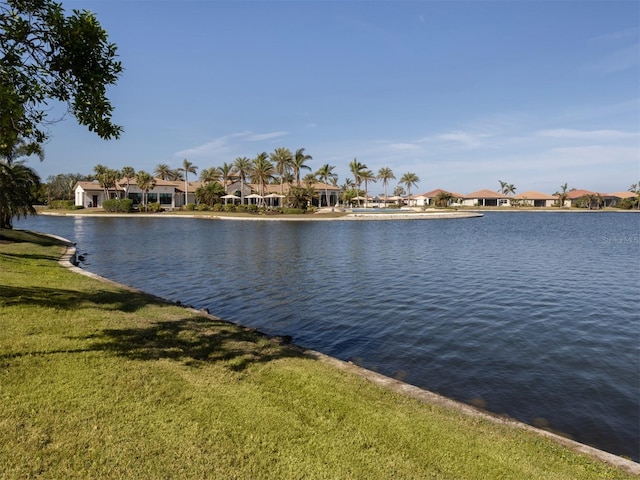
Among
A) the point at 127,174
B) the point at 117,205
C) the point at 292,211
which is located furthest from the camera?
the point at 127,174

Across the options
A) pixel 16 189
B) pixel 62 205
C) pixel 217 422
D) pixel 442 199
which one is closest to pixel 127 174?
pixel 62 205

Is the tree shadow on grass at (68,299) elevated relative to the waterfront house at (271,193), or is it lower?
lower

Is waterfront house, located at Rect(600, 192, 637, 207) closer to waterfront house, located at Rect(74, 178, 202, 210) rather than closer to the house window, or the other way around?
waterfront house, located at Rect(74, 178, 202, 210)

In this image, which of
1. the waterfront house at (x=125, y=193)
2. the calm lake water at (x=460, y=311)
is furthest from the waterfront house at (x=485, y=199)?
the calm lake water at (x=460, y=311)

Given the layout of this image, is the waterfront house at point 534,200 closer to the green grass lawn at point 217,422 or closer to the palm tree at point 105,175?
the palm tree at point 105,175

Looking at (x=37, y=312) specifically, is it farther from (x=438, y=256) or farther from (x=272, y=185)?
(x=272, y=185)

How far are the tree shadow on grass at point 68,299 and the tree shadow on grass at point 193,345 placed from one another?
2627mm

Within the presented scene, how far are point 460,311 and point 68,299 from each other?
1381cm

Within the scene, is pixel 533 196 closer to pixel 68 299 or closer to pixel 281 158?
pixel 281 158

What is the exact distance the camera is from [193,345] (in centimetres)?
920

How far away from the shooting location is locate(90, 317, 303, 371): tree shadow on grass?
8211 millimetres

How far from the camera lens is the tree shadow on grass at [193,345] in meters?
8.21

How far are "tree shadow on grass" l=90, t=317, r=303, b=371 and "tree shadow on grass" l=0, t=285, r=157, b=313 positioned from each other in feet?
8.62

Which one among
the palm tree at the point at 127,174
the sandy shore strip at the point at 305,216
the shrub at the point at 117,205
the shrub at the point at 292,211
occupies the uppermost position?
the palm tree at the point at 127,174
